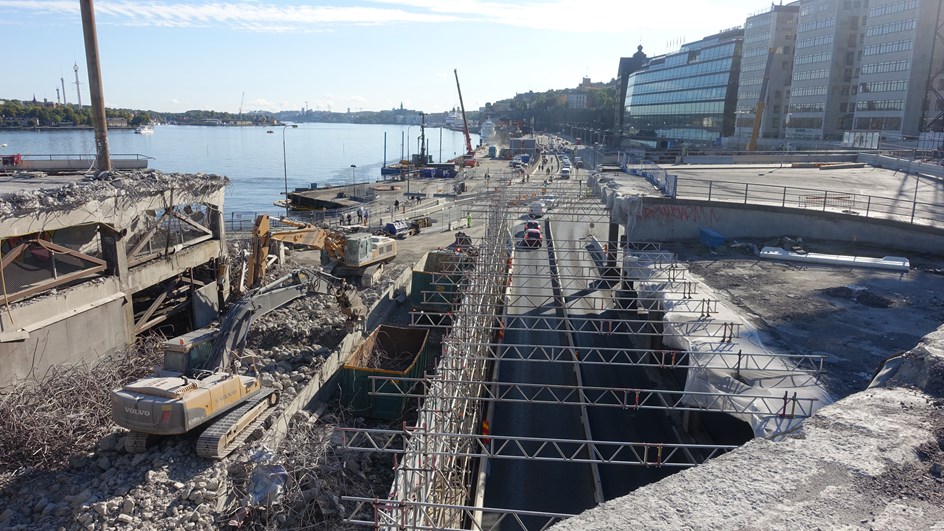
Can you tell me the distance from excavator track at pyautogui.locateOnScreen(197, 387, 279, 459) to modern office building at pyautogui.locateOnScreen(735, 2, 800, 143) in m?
95.0

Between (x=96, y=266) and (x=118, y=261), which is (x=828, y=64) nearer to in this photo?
(x=118, y=261)

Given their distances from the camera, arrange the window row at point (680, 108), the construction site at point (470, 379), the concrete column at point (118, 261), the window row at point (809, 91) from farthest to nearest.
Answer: the window row at point (680, 108)
the window row at point (809, 91)
the concrete column at point (118, 261)
the construction site at point (470, 379)

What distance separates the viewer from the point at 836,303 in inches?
899

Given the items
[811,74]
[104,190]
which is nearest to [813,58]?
[811,74]

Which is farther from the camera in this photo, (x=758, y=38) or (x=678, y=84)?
(x=678, y=84)

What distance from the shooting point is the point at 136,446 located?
1780 centimetres

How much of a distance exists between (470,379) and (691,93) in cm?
11574

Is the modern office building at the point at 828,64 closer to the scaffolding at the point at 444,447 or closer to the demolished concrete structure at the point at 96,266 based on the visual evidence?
the scaffolding at the point at 444,447

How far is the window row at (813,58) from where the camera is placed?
3422 inches

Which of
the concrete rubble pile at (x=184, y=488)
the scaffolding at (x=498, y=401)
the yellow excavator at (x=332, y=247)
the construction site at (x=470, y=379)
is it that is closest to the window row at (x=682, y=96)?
the construction site at (x=470, y=379)

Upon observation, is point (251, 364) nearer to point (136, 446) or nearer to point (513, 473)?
point (136, 446)

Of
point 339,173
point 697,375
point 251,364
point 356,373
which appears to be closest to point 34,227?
point 251,364

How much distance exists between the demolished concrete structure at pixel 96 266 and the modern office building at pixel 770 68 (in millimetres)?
88192

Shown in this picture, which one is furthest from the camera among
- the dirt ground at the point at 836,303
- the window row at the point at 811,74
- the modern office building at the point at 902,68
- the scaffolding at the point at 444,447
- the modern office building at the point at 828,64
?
the window row at the point at 811,74
